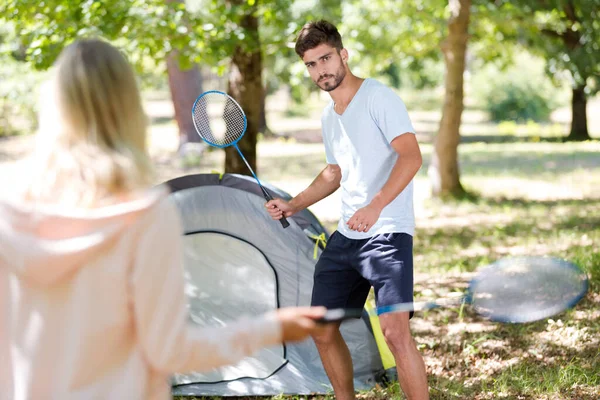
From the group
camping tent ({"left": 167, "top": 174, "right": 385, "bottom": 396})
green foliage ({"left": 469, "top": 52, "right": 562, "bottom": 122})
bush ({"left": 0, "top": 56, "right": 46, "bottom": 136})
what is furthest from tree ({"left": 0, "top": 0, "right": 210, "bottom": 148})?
green foliage ({"left": 469, "top": 52, "right": 562, "bottom": 122})

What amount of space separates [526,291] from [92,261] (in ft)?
11.4

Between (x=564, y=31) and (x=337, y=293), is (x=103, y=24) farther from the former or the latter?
(x=564, y=31)

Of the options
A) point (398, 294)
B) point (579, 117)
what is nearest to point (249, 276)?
point (398, 294)

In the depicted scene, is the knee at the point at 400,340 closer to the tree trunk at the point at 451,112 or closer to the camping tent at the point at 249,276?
the camping tent at the point at 249,276

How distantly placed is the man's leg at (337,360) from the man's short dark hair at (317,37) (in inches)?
48.6

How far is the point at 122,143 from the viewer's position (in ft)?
5.14

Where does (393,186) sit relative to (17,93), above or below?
above

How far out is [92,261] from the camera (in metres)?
1.49

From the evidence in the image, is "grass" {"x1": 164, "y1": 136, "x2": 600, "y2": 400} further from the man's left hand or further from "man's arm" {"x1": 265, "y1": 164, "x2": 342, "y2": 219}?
the man's left hand

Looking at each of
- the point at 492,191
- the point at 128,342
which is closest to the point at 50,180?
the point at 128,342

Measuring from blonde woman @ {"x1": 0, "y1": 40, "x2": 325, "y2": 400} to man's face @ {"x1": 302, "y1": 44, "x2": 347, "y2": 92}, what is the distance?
65.8 inches

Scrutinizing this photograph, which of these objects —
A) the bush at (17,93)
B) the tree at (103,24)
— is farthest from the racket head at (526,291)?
the bush at (17,93)

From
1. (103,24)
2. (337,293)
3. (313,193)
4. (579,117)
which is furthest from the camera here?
(579,117)

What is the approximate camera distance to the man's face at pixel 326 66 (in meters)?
3.18
